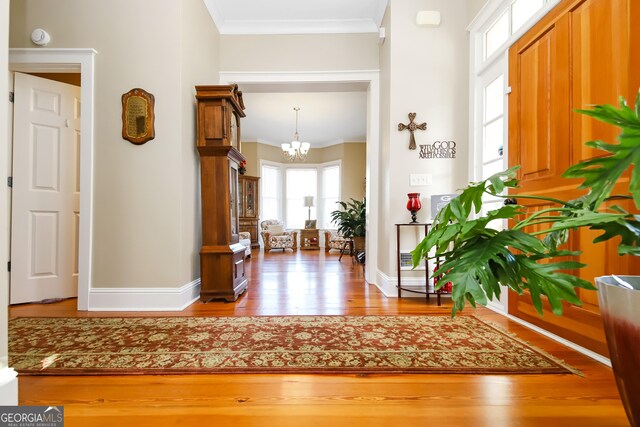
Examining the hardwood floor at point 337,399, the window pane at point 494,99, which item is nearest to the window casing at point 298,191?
the window pane at point 494,99

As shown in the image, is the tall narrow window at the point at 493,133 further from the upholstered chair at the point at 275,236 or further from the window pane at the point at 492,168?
the upholstered chair at the point at 275,236

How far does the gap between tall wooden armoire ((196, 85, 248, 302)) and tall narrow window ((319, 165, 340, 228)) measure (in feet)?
19.1

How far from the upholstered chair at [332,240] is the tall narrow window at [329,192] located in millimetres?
616

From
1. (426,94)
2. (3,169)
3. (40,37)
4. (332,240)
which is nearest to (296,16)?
(426,94)

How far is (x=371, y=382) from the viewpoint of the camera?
4.59ft

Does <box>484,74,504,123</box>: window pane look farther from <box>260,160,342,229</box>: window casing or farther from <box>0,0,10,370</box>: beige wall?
<box>260,160,342,229</box>: window casing

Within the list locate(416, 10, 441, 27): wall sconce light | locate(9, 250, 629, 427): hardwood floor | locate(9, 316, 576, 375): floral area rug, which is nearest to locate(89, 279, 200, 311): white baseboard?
locate(9, 316, 576, 375): floral area rug

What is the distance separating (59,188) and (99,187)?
0.70m

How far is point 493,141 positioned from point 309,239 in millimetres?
5985

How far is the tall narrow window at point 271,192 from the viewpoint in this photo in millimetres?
8523

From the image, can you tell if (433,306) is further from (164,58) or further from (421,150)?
(164,58)

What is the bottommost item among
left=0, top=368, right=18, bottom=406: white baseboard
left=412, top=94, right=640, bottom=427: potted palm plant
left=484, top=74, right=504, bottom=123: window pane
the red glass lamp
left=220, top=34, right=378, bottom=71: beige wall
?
left=0, top=368, right=18, bottom=406: white baseboard

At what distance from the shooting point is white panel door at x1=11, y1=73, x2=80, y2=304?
277 centimetres

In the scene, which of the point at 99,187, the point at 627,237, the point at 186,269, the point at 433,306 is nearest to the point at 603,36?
the point at 627,237
